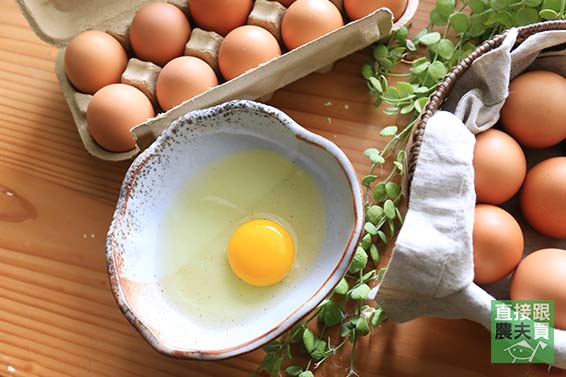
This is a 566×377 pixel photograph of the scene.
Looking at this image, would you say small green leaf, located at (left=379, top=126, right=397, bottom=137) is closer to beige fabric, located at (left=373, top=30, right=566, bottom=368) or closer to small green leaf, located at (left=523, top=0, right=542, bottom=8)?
beige fabric, located at (left=373, top=30, right=566, bottom=368)

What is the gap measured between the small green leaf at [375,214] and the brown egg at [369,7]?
0.29m

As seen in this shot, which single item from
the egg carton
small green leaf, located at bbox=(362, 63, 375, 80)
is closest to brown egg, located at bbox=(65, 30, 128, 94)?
the egg carton

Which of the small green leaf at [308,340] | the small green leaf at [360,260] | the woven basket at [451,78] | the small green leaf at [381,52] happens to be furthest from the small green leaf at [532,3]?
the small green leaf at [308,340]

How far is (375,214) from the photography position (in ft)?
2.91

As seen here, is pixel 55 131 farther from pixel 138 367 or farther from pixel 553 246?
pixel 553 246

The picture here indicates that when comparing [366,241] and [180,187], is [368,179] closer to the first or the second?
[366,241]

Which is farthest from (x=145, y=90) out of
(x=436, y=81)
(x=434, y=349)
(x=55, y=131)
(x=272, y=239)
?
(x=434, y=349)

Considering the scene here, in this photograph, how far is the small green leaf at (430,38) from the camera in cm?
94

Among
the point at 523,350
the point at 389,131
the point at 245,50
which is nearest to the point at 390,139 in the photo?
the point at 389,131

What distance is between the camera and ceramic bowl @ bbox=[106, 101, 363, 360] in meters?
0.77

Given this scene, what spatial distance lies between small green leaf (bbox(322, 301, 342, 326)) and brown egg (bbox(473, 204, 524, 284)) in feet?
0.64

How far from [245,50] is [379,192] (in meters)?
0.28

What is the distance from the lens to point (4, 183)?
100 centimetres

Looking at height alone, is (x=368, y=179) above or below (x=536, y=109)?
below
